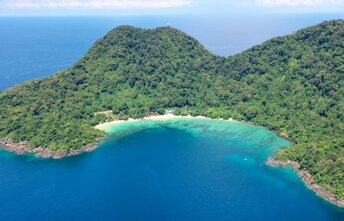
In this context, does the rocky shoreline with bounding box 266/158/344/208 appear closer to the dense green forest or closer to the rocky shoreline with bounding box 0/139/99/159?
the dense green forest

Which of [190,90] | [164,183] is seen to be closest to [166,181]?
[164,183]

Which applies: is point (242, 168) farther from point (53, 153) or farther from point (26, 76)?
point (26, 76)

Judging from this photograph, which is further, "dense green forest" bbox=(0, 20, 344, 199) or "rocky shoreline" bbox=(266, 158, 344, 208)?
"dense green forest" bbox=(0, 20, 344, 199)

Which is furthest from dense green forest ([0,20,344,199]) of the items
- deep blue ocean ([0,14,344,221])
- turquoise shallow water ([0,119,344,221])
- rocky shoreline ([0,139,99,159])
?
turquoise shallow water ([0,119,344,221])

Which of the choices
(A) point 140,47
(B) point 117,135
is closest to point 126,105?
(B) point 117,135

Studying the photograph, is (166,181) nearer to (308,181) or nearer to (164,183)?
(164,183)

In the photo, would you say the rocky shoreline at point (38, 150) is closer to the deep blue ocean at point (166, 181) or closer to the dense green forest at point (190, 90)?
the dense green forest at point (190, 90)
